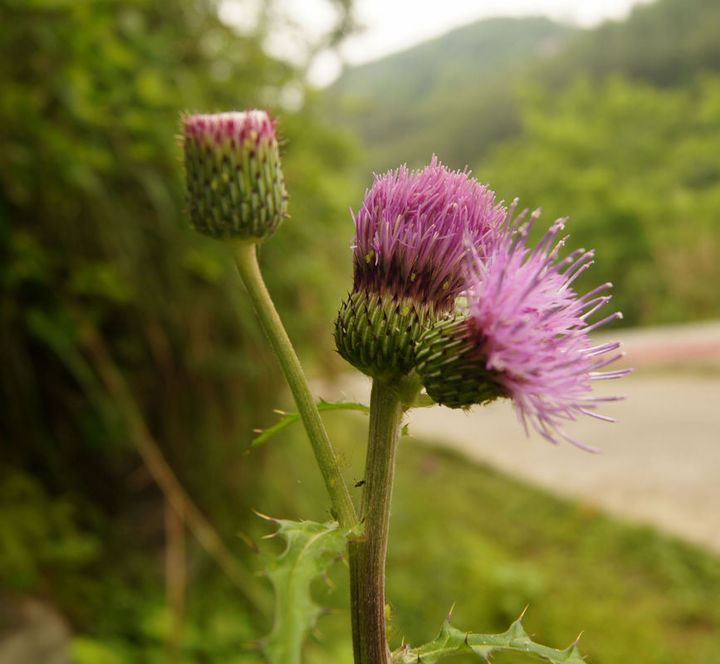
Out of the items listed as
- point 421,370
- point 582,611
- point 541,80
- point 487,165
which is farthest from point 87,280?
point 541,80

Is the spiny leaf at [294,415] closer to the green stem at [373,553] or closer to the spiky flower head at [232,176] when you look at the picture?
the green stem at [373,553]

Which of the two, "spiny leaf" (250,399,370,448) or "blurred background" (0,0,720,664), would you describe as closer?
"spiny leaf" (250,399,370,448)

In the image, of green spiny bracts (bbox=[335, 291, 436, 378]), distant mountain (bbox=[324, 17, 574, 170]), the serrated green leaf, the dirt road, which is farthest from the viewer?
distant mountain (bbox=[324, 17, 574, 170])

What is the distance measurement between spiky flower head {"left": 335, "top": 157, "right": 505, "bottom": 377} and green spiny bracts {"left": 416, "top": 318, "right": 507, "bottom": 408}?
3 centimetres

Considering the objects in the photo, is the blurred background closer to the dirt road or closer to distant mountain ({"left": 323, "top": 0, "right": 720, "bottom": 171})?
the dirt road

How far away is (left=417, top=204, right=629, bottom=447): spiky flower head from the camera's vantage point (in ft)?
2.32

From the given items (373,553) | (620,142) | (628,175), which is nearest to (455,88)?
(620,142)

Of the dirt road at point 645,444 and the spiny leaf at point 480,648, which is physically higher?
the spiny leaf at point 480,648

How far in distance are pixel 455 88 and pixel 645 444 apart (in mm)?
56009

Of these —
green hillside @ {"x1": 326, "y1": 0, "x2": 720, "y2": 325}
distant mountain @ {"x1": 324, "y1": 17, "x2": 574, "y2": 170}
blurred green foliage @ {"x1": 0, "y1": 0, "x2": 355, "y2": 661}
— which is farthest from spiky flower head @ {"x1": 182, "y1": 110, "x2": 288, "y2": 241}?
distant mountain @ {"x1": 324, "y1": 17, "x2": 574, "y2": 170}

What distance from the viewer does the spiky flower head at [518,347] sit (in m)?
0.71

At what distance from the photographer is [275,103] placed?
361cm

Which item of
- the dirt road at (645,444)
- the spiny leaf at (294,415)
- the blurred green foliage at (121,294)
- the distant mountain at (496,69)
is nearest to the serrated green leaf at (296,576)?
the spiny leaf at (294,415)

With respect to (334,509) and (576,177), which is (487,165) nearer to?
(576,177)
